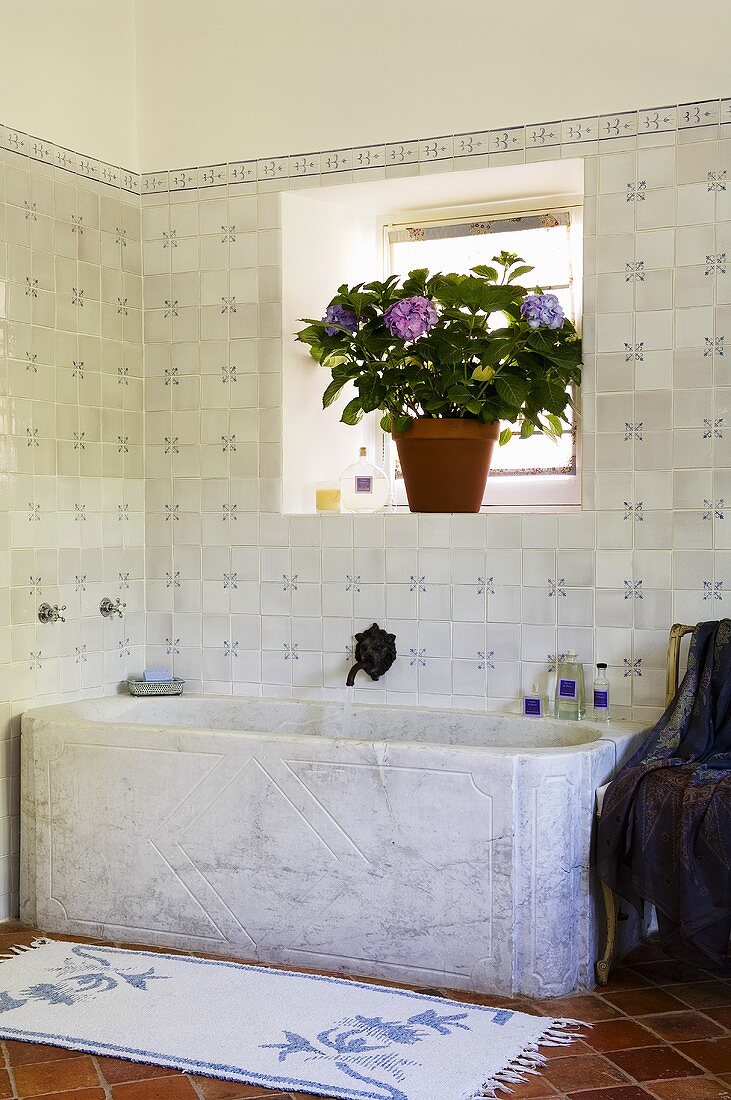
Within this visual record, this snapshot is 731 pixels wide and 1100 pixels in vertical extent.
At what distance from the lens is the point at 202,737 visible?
3.06m

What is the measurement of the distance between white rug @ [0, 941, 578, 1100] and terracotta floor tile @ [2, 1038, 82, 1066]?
0.01 m

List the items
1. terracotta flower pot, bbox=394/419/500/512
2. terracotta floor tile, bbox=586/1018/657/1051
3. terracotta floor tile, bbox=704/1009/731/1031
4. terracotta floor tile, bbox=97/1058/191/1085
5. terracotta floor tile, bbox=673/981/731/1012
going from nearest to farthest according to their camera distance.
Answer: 1. terracotta floor tile, bbox=97/1058/191/1085
2. terracotta floor tile, bbox=586/1018/657/1051
3. terracotta floor tile, bbox=704/1009/731/1031
4. terracotta floor tile, bbox=673/981/731/1012
5. terracotta flower pot, bbox=394/419/500/512

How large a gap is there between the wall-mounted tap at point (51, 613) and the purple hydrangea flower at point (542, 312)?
5.40 ft

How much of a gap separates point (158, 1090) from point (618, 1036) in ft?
3.27

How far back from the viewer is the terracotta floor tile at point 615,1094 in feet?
7.37

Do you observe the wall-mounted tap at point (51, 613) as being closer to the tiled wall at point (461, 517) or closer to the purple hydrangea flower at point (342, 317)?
the tiled wall at point (461, 517)

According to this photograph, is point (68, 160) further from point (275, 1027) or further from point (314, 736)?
point (275, 1027)

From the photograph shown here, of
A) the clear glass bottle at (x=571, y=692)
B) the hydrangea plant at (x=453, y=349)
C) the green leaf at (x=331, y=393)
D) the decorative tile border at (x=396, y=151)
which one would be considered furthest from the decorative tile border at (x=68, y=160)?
the clear glass bottle at (x=571, y=692)

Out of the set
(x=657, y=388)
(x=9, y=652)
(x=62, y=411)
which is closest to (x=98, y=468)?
(x=62, y=411)

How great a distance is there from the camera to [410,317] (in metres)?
3.34

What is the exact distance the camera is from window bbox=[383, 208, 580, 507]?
3.76 metres

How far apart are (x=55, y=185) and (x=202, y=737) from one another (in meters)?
1.74

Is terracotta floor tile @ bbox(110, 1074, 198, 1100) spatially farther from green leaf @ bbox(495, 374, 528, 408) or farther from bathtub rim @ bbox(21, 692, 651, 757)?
green leaf @ bbox(495, 374, 528, 408)

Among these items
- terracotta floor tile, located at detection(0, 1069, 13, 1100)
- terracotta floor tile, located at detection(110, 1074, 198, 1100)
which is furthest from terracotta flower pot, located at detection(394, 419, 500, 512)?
terracotta floor tile, located at detection(0, 1069, 13, 1100)
